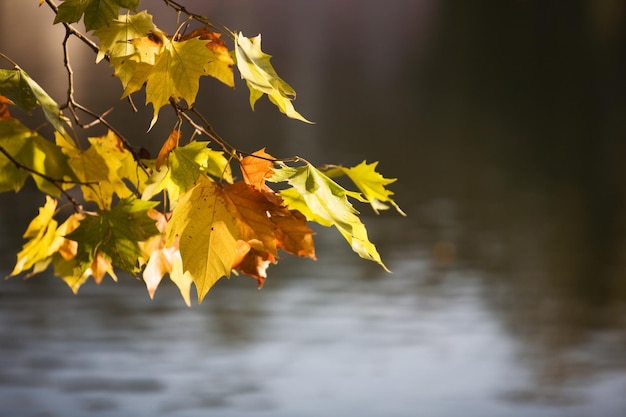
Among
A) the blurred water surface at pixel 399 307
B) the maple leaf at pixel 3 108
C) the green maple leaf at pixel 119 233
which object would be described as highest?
the blurred water surface at pixel 399 307

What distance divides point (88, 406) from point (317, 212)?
433cm

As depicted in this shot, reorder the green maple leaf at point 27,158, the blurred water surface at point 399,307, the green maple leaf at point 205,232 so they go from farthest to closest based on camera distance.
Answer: the blurred water surface at point 399,307
the green maple leaf at point 27,158
the green maple leaf at point 205,232

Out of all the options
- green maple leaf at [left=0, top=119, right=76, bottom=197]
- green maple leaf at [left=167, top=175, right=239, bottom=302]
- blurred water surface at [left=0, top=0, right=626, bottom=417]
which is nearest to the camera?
green maple leaf at [left=167, top=175, right=239, bottom=302]

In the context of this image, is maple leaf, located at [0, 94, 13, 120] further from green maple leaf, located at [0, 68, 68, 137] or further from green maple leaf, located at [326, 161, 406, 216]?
green maple leaf, located at [326, 161, 406, 216]

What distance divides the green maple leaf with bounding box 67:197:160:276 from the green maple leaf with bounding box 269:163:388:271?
12 cm

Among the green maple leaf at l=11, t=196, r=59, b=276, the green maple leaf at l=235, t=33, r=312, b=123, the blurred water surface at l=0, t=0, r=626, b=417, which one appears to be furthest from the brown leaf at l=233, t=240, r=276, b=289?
the blurred water surface at l=0, t=0, r=626, b=417

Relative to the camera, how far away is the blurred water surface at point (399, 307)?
4.93 meters

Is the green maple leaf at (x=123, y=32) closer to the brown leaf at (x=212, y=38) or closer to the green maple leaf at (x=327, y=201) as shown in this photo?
the brown leaf at (x=212, y=38)

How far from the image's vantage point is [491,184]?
9.44m

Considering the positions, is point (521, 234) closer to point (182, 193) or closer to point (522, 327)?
point (522, 327)

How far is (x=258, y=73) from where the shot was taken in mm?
694

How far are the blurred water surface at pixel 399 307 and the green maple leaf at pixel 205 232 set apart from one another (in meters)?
4.11

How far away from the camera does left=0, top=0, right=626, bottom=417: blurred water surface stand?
4.93 m

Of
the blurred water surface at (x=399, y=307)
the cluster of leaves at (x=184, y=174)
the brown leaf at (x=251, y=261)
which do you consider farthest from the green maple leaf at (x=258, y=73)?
the blurred water surface at (x=399, y=307)
